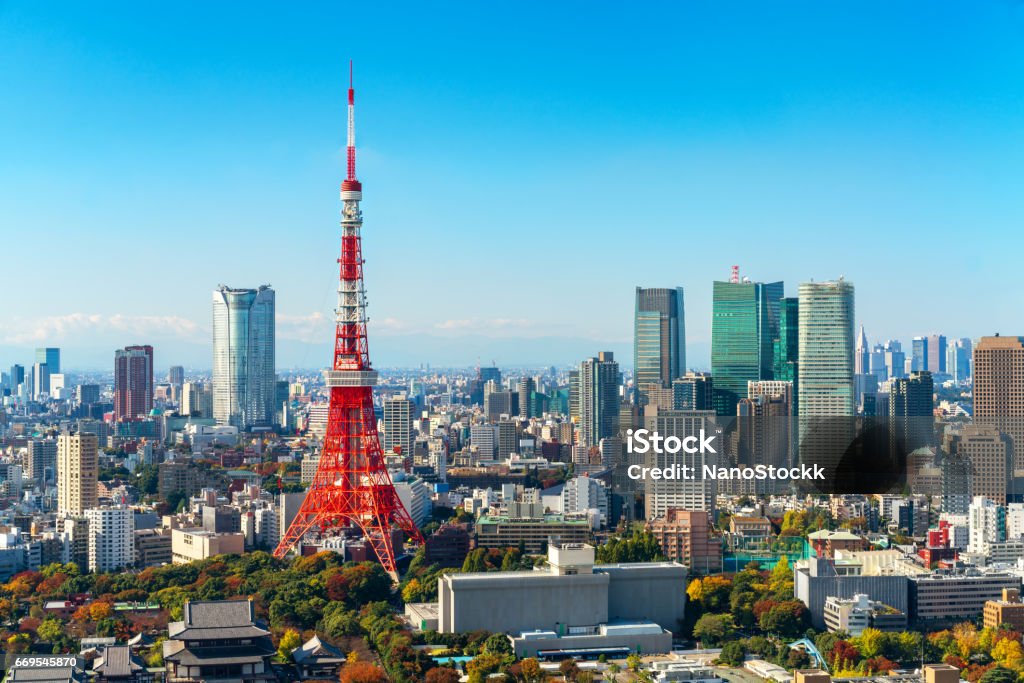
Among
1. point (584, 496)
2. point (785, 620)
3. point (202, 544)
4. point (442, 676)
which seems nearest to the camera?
point (442, 676)

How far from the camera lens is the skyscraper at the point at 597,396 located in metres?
26.9

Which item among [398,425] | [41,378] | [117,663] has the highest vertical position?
[41,378]

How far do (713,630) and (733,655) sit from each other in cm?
73

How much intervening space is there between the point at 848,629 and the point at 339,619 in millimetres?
3374

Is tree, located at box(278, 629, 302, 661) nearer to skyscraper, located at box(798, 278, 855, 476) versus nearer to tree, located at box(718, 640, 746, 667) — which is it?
tree, located at box(718, 640, 746, 667)

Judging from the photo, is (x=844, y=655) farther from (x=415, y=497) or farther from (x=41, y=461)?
(x=41, y=461)

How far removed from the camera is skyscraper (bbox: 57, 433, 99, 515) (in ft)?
54.1

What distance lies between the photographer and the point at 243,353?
113 feet

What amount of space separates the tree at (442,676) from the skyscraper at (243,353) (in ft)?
85.0

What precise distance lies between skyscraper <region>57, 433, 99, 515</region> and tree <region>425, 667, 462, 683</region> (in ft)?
28.4

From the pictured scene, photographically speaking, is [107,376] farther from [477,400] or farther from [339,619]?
[339,619]

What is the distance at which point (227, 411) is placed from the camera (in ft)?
111

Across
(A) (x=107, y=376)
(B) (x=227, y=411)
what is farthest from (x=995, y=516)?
(A) (x=107, y=376)

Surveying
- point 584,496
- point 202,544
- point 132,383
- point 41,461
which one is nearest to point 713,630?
point 202,544
